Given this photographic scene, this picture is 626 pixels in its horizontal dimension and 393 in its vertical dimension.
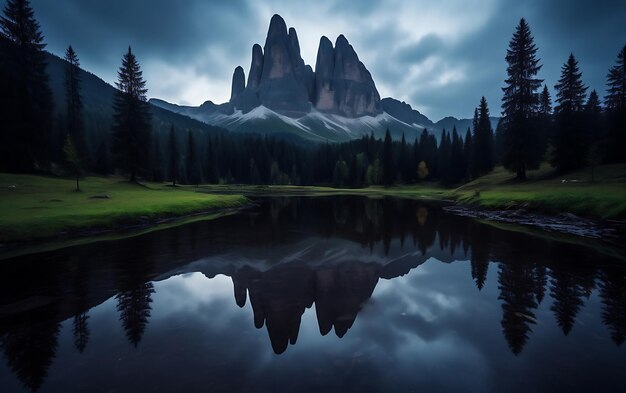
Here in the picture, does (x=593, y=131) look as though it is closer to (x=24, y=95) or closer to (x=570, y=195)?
(x=570, y=195)

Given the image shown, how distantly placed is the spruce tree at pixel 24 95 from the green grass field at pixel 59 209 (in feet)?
21.3

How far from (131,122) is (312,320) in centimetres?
6162

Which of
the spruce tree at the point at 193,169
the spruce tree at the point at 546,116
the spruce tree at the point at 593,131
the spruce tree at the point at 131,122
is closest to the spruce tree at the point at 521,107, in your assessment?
the spruce tree at the point at 593,131

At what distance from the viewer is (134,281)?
1327 centimetres

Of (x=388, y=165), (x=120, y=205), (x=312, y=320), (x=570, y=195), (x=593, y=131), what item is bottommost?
(x=312, y=320)

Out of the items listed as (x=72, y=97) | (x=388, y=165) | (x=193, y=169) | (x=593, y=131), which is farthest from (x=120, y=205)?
(x=388, y=165)

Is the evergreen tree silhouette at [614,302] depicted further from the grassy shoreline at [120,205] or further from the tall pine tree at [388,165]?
the tall pine tree at [388,165]

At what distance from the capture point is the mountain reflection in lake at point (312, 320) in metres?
6.82

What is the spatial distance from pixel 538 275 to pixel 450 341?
27.2 feet

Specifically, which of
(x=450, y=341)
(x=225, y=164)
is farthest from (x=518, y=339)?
(x=225, y=164)

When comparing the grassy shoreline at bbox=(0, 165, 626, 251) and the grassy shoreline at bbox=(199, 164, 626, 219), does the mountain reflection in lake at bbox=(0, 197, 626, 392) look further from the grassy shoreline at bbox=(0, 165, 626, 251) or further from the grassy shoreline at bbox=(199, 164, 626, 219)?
the grassy shoreline at bbox=(199, 164, 626, 219)

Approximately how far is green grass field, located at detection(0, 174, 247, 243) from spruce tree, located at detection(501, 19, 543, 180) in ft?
165

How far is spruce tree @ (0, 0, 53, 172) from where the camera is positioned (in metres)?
45.7

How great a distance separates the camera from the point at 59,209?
26.7 meters
